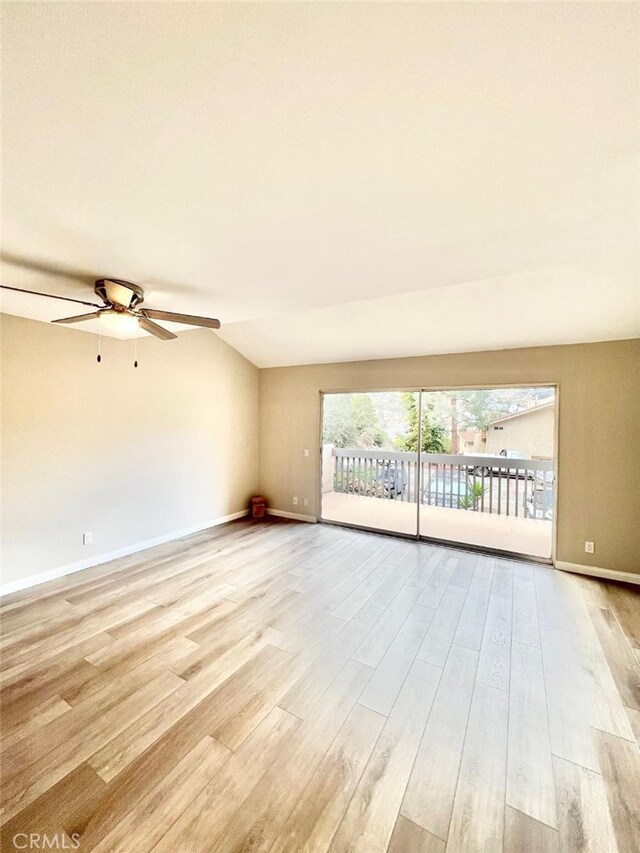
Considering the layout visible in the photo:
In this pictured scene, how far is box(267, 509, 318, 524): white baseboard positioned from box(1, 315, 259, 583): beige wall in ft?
2.27

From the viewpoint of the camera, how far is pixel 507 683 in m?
1.95

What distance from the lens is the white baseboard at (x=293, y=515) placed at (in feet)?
16.8

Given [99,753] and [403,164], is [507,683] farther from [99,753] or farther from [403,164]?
[403,164]

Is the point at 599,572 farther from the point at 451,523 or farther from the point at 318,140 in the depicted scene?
the point at 318,140

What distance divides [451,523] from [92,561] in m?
4.64

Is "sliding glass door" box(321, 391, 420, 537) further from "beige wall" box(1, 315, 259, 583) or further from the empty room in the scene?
"beige wall" box(1, 315, 259, 583)

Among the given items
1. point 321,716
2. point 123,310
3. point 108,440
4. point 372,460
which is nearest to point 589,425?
point 372,460

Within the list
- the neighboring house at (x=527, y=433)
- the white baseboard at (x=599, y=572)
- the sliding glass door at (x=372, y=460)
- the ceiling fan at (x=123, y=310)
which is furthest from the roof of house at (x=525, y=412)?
the ceiling fan at (x=123, y=310)

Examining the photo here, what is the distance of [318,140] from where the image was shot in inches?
41.0

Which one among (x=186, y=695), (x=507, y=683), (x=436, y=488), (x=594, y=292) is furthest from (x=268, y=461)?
(x=594, y=292)

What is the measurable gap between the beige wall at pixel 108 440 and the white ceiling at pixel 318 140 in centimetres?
129

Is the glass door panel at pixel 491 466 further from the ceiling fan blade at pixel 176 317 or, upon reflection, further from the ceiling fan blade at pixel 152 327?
the ceiling fan blade at pixel 152 327

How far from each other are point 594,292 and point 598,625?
9.04ft

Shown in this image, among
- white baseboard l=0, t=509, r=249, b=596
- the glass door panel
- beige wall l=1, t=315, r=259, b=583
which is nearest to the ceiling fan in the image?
beige wall l=1, t=315, r=259, b=583
